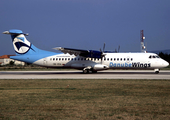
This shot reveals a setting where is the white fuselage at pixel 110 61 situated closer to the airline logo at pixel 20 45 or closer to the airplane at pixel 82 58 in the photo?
the airplane at pixel 82 58

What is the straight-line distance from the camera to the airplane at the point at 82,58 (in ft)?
99.0

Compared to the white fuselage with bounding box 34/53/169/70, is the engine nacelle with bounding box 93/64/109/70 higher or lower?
lower

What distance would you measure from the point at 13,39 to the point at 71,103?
86.2 ft

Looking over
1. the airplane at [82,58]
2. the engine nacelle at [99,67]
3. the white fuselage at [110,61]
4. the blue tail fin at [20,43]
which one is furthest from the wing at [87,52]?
the blue tail fin at [20,43]

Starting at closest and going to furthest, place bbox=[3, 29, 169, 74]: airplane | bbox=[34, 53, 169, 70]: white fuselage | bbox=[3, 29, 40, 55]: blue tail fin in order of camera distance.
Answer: bbox=[34, 53, 169, 70]: white fuselage
bbox=[3, 29, 169, 74]: airplane
bbox=[3, 29, 40, 55]: blue tail fin

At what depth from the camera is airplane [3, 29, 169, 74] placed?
30.2 m

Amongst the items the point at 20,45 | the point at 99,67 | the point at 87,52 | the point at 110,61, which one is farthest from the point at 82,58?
the point at 20,45

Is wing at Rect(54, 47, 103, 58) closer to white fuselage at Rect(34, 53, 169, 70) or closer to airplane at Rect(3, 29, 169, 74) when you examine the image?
airplane at Rect(3, 29, 169, 74)

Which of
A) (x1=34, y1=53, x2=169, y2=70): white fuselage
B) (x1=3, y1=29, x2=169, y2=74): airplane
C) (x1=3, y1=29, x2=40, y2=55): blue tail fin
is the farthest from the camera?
(x1=3, y1=29, x2=40, y2=55): blue tail fin

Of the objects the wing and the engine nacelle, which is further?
the engine nacelle

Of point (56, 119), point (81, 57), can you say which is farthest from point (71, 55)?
point (56, 119)

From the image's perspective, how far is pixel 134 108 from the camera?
845 cm

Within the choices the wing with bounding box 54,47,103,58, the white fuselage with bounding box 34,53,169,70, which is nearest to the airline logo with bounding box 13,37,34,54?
the white fuselage with bounding box 34,53,169,70

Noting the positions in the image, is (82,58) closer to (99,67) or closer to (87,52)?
(87,52)
